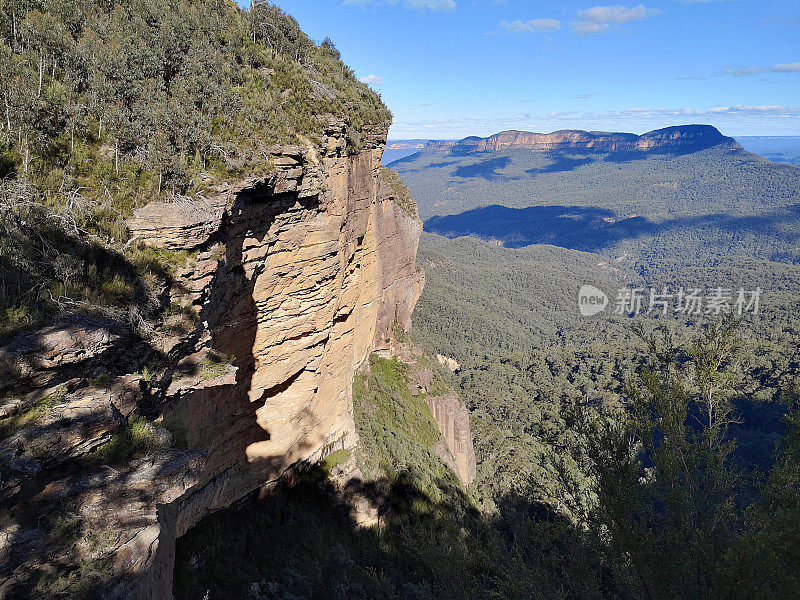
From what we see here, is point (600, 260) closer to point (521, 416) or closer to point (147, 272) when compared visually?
point (521, 416)

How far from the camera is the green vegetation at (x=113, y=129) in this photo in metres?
5.49

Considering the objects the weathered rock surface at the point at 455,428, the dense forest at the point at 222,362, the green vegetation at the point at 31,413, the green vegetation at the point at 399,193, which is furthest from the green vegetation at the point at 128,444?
the weathered rock surface at the point at 455,428

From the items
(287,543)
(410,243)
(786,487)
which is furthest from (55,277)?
(410,243)

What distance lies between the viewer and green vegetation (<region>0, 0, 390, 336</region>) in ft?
18.0

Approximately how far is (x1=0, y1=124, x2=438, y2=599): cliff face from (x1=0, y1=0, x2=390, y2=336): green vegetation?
463mm

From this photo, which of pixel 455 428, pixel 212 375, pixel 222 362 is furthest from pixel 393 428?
pixel 212 375

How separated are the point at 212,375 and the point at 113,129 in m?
4.81

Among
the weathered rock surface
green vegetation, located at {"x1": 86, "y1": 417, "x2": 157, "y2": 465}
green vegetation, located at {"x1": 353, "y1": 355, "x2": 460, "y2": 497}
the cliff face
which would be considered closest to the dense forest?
green vegetation, located at {"x1": 86, "y1": 417, "x2": 157, "y2": 465}

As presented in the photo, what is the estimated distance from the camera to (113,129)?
738 centimetres

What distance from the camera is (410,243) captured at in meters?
28.3

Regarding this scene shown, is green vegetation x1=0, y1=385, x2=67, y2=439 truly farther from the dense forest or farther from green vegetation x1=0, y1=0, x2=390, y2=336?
green vegetation x1=0, y1=0, x2=390, y2=336

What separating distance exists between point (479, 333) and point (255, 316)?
279 ft

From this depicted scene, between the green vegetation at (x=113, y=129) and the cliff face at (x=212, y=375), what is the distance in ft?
1.52

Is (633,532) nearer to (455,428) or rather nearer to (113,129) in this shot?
(113,129)
